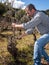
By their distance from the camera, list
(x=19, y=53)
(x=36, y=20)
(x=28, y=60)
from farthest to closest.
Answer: (x=19, y=53)
(x=28, y=60)
(x=36, y=20)

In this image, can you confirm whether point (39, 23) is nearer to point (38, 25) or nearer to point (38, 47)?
point (38, 25)

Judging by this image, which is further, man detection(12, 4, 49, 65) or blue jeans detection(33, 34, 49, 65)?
blue jeans detection(33, 34, 49, 65)

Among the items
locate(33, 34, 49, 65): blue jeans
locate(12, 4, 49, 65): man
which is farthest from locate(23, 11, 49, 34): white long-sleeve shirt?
locate(33, 34, 49, 65): blue jeans

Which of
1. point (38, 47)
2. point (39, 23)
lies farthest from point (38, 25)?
point (38, 47)

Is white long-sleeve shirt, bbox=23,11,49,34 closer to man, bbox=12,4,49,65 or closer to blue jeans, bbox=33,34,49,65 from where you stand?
man, bbox=12,4,49,65

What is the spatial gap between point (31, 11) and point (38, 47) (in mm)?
869

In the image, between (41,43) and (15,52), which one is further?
(15,52)

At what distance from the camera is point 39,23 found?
551cm

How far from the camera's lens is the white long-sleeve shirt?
5367mm

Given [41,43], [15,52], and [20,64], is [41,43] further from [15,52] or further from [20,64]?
[15,52]

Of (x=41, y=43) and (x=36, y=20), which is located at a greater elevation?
(x=36, y=20)

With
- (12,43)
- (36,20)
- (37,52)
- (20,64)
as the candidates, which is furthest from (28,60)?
(36,20)

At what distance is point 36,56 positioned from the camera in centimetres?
560

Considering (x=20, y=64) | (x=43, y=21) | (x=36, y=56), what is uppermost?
(x=43, y=21)
